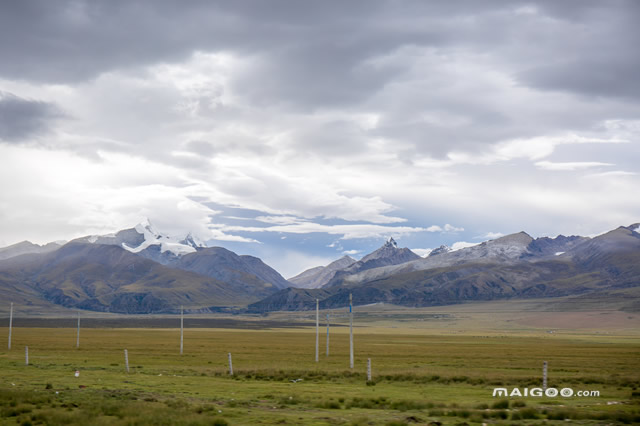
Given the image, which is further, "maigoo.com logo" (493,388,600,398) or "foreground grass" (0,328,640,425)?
"maigoo.com logo" (493,388,600,398)

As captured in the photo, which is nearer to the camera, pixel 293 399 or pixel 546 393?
pixel 293 399

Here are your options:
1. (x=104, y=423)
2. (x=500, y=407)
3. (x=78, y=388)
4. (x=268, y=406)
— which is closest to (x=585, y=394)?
(x=500, y=407)

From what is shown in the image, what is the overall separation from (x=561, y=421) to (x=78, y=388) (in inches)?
890

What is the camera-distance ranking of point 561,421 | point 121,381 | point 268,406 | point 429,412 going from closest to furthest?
point 561,421, point 429,412, point 268,406, point 121,381

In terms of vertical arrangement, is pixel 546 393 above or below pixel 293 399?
below

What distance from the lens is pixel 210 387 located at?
32.8 metres

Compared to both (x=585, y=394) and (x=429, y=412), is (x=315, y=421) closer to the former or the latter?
(x=429, y=412)

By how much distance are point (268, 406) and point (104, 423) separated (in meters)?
7.95

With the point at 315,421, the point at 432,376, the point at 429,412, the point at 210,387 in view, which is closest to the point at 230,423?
the point at 315,421

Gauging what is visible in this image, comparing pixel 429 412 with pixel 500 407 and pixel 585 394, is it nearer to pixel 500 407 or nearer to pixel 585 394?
pixel 500 407

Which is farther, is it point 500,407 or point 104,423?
point 500,407

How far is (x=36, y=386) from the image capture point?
31203mm

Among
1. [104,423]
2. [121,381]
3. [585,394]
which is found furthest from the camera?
[121,381]

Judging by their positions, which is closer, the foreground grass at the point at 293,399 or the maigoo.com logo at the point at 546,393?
the foreground grass at the point at 293,399
